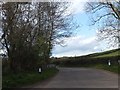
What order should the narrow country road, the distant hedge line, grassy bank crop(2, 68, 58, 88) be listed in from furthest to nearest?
the distant hedge line → the narrow country road → grassy bank crop(2, 68, 58, 88)

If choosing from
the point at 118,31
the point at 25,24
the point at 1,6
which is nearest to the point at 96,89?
the point at 1,6

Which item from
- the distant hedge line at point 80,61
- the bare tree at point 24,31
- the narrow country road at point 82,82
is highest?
the bare tree at point 24,31

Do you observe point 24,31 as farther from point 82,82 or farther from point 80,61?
point 80,61

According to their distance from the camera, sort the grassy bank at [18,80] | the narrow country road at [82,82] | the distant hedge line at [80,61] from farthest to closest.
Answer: the distant hedge line at [80,61], the narrow country road at [82,82], the grassy bank at [18,80]

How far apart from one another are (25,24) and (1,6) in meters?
5.42

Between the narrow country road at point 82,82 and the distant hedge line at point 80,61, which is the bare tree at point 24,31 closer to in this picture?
the narrow country road at point 82,82

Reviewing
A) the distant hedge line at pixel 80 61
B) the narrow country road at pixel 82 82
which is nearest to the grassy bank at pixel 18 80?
the narrow country road at pixel 82 82

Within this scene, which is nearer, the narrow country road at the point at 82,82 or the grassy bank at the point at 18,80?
the grassy bank at the point at 18,80

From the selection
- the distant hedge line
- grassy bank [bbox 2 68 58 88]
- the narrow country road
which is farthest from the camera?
the distant hedge line

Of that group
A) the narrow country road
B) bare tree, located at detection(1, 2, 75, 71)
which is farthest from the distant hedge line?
the narrow country road

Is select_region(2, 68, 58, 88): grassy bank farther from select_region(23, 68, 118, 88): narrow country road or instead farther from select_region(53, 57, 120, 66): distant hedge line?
Answer: select_region(53, 57, 120, 66): distant hedge line

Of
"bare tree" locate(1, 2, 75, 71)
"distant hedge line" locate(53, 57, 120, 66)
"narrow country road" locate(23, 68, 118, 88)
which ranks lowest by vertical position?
"distant hedge line" locate(53, 57, 120, 66)

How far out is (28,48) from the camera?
1286 inches

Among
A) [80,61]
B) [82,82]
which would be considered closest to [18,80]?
[82,82]
